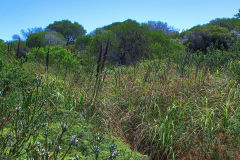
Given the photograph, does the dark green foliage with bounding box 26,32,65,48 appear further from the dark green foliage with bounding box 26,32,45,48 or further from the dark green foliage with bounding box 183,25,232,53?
the dark green foliage with bounding box 183,25,232,53

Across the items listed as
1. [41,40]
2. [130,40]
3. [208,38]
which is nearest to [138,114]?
[130,40]

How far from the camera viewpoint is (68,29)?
33.6 m

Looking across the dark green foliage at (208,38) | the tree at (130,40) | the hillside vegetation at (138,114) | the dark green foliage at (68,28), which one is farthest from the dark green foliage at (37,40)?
the hillside vegetation at (138,114)

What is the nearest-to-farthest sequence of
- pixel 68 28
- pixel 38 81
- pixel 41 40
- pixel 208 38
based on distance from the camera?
pixel 38 81 < pixel 208 38 < pixel 41 40 < pixel 68 28

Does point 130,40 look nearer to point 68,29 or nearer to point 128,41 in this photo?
point 128,41

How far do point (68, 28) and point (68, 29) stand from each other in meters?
0.20

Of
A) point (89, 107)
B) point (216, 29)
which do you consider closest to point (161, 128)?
point (89, 107)

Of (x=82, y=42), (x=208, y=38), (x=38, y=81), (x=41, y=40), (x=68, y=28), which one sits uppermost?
(x=68, y=28)

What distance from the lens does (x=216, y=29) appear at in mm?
13516

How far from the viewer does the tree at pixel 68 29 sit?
33.5 m

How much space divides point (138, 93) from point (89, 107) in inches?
42.2

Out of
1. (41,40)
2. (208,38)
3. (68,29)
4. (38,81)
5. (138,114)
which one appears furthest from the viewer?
(68,29)

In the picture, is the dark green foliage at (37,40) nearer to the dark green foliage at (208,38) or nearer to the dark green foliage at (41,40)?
the dark green foliage at (41,40)

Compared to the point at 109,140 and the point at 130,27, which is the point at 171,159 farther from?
the point at 130,27
